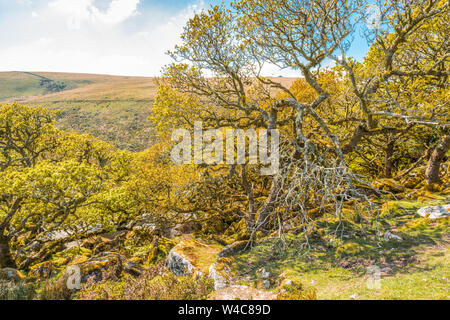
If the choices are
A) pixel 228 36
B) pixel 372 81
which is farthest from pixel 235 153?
pixel 372 81

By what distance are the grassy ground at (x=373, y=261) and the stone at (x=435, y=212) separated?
19cm

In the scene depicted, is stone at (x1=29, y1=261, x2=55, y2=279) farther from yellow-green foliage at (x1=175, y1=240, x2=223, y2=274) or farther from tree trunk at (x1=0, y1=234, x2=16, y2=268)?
yellow-green foliage at (x1=175, y1=240, x2=223, y2=274)

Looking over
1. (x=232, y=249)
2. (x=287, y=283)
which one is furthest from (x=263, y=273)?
(x=232, y=249)

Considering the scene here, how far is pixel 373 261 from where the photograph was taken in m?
6.01

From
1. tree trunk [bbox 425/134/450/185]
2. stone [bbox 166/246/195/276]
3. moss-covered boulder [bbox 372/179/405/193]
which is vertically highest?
tree trunk [bbox 425/134/450/185]

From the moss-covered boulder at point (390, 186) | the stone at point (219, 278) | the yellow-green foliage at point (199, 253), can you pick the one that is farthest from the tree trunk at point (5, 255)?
the moss-covered boulder at point (390, 186)

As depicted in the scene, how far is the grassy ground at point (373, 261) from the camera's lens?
15.3ft

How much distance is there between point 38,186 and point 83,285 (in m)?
4.66


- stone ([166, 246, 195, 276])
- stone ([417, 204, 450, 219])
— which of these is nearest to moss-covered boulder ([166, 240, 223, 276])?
stone ([166, 246, 195, 276])

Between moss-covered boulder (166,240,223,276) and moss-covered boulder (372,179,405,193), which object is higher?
moss-covered boulder (372,179,405,193)

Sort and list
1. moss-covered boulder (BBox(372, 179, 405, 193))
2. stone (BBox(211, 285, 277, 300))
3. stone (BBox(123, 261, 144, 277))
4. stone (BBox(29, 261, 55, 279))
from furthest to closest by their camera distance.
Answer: stone (BBox(29, 261, 55, 279)) → moss-covered boulder (BBox(372, 179, 405, 193)) → stone (BBox(123, 261, 144, 277)) → stone (BBox(211, 285, 277, 300))

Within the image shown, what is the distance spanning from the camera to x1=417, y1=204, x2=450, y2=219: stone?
734cm

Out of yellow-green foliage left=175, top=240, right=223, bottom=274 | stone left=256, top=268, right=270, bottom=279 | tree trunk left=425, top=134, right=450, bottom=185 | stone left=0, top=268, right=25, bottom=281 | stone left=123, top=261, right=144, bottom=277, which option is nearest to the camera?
stone left=256, top=268, right=270, bottom=279

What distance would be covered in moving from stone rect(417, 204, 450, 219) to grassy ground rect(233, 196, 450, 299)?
0.19 metres
